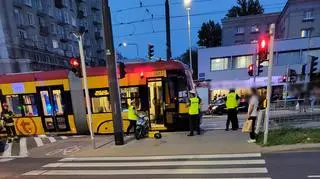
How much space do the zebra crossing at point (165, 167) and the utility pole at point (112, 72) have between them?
2.19 metres

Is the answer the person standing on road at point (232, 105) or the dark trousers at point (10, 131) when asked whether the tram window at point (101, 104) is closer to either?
the dark trousers at point (10, 131)

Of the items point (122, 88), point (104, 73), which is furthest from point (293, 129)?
point (104, 73)

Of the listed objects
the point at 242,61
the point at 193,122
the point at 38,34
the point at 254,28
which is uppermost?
the point at 254,28

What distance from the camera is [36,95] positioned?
17.3 meters

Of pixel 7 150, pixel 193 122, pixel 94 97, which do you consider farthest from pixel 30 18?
pixel 193 122

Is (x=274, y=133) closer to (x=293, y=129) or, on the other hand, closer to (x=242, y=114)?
(x=293, y=129)

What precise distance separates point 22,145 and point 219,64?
32.3m

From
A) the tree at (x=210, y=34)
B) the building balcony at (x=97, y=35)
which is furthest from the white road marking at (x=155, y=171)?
the tree at (x=210, y=34)

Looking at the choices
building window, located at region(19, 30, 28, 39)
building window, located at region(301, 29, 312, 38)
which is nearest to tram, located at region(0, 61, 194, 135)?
building window, located at region(19, 30, 28, 39)

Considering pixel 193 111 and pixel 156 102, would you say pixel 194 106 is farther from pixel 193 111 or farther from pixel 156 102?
pixel 156 102

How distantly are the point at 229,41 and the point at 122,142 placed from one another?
1913 inches

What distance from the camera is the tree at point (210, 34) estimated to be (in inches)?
2852

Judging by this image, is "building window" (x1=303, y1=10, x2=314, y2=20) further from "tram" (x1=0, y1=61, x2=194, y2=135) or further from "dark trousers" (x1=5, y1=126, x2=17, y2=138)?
"dark trousers" (x1=5, y1=126, x2=17, y2=138)

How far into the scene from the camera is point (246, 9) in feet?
242
